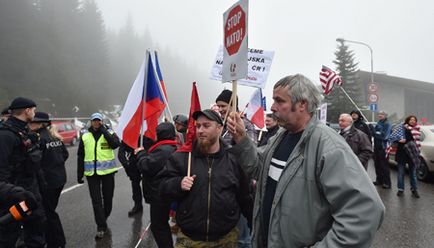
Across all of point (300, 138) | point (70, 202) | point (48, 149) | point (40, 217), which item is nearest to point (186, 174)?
point (300, 138)

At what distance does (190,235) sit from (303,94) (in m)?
1.55

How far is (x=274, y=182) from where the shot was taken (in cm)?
217

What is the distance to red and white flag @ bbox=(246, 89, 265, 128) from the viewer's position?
622cm

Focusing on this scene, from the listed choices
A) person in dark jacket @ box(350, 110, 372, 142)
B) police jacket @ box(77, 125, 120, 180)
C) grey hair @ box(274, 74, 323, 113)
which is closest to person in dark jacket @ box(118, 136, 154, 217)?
police jacket @ box(77, 125, 120, 180)

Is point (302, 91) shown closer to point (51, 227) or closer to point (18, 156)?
point (18, 156)

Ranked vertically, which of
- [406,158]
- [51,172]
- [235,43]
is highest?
[235,43]

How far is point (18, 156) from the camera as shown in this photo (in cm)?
366

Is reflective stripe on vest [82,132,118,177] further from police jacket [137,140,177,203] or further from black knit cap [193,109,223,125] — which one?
black knit cap [193,109,223,125]

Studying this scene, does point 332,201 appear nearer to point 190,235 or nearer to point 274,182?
point 274,182

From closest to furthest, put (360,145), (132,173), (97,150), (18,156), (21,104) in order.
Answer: (18,156) → (21,104) → (97,150) → (360,145) → (132,173)

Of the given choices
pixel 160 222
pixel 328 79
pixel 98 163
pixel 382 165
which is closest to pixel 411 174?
pixel 382 165

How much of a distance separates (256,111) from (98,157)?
298cm

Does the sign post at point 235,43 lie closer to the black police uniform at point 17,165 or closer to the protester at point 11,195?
the protester at point 11,195

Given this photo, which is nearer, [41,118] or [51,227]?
[51,227]
